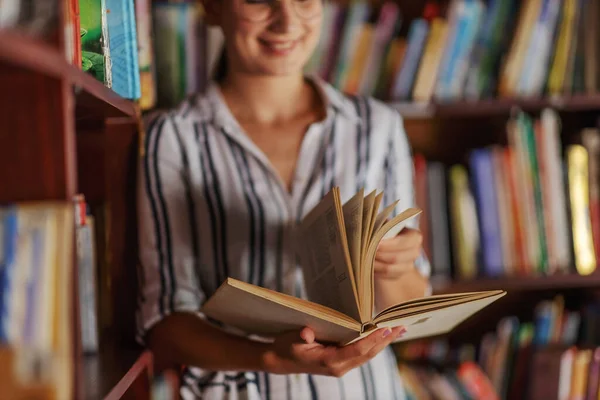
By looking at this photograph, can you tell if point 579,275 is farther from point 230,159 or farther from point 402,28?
point 230,159

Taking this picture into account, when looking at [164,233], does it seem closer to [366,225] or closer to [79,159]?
[79,159]

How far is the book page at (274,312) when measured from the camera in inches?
30.5

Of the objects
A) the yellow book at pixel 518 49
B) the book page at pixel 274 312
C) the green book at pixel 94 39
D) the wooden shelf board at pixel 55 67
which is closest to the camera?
the wooden shelf board at pixel 55 67

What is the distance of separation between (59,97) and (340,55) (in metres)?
0.97

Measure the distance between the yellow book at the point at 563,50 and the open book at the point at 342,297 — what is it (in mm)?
790

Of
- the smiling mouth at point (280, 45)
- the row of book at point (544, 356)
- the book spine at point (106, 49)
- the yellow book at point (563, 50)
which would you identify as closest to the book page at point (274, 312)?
the book spine at point (106, 49)

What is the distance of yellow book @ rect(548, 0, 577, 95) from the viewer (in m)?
1.50

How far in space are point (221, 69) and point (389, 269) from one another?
54 cm

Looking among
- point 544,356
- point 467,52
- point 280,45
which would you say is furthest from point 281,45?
point 544,356

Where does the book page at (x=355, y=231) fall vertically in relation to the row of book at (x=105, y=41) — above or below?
below

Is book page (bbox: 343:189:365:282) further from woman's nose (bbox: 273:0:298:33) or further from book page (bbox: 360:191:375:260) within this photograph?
woman's nose (bbox: 273:0:298:33)

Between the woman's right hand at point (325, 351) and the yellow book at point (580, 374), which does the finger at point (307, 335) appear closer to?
the woman's right hand at point (325, 351)

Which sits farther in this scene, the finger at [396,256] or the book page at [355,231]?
the finger at [396,256]

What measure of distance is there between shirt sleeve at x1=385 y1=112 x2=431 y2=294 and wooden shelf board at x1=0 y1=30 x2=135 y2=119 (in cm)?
50
